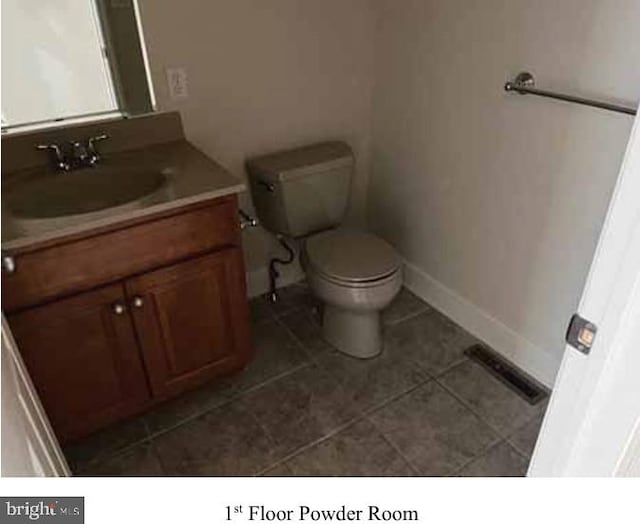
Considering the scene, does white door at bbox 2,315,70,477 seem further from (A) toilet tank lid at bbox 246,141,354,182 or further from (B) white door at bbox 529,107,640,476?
(A) toilet tank lid at bbox 246,141,354,182

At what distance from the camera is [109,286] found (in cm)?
145

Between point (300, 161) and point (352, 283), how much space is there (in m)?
0.53

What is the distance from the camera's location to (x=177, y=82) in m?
1.78

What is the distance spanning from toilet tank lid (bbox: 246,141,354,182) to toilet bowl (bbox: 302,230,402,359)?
275mm

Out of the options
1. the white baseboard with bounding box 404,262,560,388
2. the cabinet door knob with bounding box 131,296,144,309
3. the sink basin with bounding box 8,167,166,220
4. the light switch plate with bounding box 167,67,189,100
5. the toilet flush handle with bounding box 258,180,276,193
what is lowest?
the white baseboard with bounding box 404,262,560,388

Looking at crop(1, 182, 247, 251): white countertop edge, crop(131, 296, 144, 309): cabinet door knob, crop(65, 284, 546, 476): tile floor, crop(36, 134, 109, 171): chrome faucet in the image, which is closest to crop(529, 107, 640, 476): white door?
crop(65, 284, 546, 476): tile floor

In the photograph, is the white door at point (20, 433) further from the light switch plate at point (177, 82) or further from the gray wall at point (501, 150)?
the gray wall at point (501, 150)

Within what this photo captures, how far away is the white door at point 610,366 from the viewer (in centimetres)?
65

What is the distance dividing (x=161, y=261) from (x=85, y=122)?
558 millimetres

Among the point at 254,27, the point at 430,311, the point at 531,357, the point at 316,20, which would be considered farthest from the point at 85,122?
the point at 531,357

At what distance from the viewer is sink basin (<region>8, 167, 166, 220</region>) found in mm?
1526

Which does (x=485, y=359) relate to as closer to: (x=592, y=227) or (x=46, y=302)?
(x=592, y=227)

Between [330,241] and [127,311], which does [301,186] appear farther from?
[127,311]

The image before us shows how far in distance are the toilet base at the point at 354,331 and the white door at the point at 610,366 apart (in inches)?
46.1
